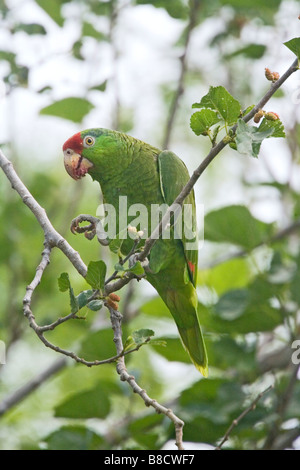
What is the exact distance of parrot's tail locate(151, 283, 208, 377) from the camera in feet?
9.07

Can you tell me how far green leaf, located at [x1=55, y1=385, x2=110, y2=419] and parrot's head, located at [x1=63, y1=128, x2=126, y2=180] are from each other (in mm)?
948

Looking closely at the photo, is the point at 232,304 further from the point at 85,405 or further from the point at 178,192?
the point at 85,405

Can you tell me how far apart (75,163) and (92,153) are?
0.28ft

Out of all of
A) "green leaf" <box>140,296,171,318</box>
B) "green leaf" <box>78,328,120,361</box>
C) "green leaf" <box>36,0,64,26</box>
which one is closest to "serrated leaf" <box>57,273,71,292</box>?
"green leaf" <box>78,328,120,361</box>

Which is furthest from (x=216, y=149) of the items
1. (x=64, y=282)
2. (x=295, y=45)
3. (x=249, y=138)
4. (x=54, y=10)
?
(x=54, y=10)

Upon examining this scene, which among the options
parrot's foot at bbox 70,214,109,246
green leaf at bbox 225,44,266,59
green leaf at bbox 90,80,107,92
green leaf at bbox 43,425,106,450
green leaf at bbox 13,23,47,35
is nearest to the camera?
parrot's foot at bbox 70,214,109,246

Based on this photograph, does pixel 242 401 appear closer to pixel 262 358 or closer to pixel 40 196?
pixel 262 358

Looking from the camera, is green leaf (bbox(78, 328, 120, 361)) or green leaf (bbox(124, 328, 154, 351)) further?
green leaf (bbox(78, 328, 120, 361))

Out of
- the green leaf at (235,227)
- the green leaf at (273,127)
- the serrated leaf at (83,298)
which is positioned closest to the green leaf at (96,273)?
the serrated leaf at (83,298)

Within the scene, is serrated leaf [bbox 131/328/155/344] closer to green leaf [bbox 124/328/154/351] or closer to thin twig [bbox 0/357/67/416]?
green leaf [bbox 124/328/154/351]

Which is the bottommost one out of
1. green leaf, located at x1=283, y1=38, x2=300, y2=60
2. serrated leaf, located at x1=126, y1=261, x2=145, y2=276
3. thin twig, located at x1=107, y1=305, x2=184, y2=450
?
thin twig, located at x1=107, y1=305, x2=184, y2=450

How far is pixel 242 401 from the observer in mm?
2711
